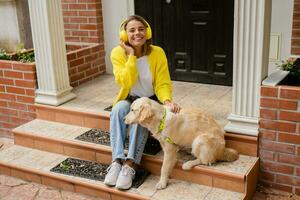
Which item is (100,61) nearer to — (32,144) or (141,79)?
(32,144)

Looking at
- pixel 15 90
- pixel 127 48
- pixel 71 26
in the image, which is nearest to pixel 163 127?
pixel 127 48

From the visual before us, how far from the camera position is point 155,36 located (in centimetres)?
477

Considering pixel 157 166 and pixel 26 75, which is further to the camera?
pixel 26 75

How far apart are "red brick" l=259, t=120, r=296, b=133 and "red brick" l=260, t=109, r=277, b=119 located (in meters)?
0.04

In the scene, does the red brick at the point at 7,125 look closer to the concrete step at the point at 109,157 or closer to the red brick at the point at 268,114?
the concrete step at the point at 109,157

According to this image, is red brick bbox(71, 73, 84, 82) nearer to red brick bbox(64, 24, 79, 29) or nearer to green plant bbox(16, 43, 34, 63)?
green plant bbox(16, 43, 34, 63)

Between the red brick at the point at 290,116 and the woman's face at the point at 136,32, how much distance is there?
1.19 meters

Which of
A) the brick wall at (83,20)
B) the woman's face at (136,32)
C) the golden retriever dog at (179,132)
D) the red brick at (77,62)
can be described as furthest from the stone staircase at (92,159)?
the brick wall at (83,20)

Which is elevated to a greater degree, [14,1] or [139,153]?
[14,1]

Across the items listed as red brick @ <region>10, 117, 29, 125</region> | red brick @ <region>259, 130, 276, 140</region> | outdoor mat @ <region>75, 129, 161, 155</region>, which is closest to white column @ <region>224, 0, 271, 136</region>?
red brick @ <region>259, 130, 276, 140</region>

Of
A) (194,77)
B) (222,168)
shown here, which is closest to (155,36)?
(194,77)

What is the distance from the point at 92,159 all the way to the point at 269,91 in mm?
1638

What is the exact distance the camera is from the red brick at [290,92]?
2.81 meters

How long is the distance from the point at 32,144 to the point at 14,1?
246cm
